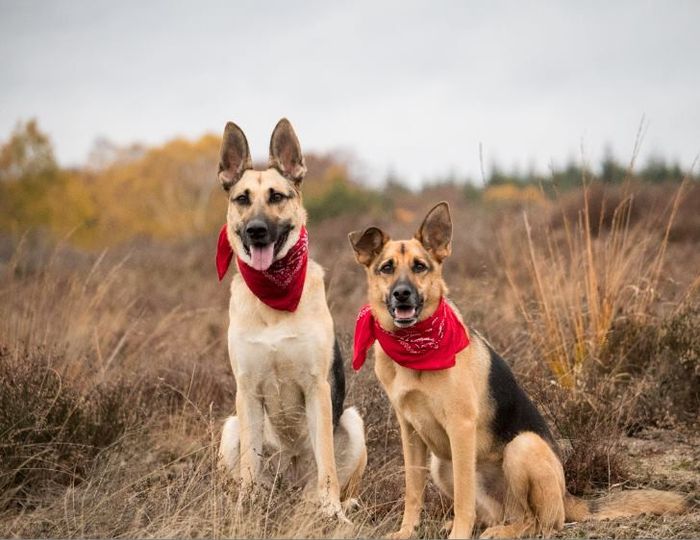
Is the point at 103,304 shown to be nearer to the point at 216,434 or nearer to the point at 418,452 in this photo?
the point at 216,434

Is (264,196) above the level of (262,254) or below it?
above

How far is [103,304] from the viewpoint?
9.74m

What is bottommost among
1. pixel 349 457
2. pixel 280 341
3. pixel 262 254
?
pixel 349 457

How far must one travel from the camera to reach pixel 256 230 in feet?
14.5

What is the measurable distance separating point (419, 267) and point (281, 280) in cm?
87

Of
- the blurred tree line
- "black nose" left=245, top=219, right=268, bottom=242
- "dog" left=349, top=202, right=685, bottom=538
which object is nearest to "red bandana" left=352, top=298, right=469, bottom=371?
"dog" left=349, top=202, right=685, bottom=538

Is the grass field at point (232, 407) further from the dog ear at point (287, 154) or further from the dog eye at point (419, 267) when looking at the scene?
the dog ear at point (287, 154)

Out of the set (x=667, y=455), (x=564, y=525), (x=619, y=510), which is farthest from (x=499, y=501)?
(x=667, y=455)

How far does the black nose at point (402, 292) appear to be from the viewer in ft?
13.6

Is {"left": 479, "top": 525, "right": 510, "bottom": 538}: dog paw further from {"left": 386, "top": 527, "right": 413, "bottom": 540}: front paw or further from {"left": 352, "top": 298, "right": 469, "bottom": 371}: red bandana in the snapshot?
{"left": 352, "top": 298, "right": 469, "bottom": 371}: red bandana

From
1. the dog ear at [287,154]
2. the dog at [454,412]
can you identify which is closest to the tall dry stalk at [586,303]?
the dog at [454,412]

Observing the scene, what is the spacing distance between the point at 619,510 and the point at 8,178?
31311mm

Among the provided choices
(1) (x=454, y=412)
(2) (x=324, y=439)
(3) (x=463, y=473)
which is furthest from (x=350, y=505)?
(1) (x=454, y=412)

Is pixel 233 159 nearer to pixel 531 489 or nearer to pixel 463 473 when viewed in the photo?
pixel 463 473
